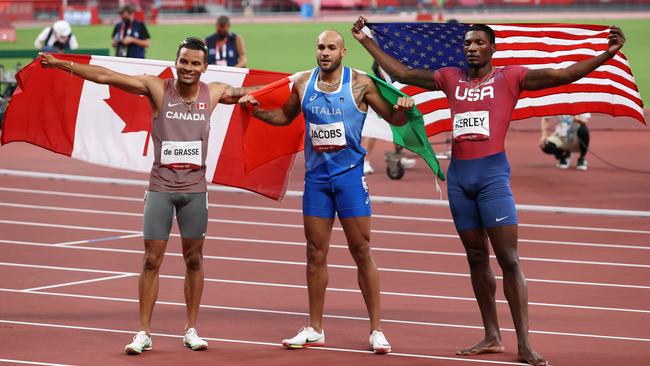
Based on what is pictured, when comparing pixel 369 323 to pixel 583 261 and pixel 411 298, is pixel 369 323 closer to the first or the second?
pixel 411 298

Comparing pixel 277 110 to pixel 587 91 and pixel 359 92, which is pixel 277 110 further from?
pixel 587 91

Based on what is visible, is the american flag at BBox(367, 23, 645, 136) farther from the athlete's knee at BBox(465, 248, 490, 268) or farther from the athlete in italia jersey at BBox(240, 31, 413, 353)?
the athlete's knee at BBox(465, 248, 490, 268)

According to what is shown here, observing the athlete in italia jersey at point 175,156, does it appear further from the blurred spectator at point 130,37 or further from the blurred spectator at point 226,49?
the blurred spectator at point 130,37

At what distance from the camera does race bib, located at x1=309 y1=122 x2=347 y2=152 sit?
8648 millimetres

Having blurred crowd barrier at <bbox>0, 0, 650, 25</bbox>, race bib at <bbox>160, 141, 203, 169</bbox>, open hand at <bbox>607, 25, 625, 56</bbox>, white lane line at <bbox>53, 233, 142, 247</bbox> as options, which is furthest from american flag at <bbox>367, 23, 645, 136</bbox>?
blurred crowd barrier at <bbox>0, 0, 650, 25</bbox>

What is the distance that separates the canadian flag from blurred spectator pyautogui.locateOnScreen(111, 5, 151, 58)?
12.8 meters

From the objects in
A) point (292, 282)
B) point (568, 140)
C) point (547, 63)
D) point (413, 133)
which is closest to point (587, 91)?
point (547, 63)

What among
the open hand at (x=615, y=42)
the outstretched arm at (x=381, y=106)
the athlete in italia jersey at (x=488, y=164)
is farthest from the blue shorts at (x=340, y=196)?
the open hand at (x=615, y=42)

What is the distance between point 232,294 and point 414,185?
742 centimetres

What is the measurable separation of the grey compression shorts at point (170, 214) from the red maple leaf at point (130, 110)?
180 cm

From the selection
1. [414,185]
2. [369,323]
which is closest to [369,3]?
[414,185]

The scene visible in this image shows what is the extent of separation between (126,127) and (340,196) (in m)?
2.52

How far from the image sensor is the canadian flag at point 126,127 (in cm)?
979

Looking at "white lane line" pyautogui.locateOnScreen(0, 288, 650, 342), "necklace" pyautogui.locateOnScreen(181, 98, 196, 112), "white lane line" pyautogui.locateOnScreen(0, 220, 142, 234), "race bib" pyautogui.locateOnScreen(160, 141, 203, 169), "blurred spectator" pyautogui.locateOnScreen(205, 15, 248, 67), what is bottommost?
"white lane line" pyautogui.locateOnScreen(0, 288, 650, 342)
